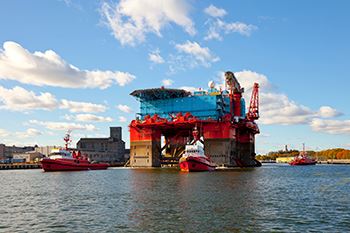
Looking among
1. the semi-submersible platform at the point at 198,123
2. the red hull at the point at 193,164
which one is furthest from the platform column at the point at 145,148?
the red hull at the point at 193,164

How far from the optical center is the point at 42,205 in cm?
4259

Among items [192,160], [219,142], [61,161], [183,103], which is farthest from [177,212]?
[183,103]

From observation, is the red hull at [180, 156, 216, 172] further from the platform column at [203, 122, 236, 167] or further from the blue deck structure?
the blue deck structure

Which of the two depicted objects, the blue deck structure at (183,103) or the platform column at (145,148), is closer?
the blue deck structure at (183,103)

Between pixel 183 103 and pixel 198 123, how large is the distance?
1386 cm

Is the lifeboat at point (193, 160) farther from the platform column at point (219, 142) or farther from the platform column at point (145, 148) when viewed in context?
the platform column at point (145, 148)

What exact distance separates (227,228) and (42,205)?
2243 cm

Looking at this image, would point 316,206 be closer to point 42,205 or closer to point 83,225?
point 83,225

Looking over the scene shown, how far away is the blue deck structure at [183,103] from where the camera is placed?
138500mm

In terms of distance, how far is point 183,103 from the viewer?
474ft

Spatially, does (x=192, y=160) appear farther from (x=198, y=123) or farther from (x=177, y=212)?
(x=177, y=212)

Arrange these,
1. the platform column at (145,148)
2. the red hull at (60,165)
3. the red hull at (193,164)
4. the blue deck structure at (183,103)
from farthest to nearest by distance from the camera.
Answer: the platform column at (145,148)
the blue deck structure at (183,103)
the red hull at (60,165)
the red hull at (193,164)

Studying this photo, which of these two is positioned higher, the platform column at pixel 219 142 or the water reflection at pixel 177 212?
the platform column at pixel 219 142

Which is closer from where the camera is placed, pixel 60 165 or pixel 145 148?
pixel 60 165
